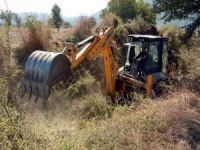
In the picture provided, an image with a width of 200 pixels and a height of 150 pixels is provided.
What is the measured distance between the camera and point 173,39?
2145cm

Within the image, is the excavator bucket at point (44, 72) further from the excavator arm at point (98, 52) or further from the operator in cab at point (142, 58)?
the operator in cab at point (142, 58)

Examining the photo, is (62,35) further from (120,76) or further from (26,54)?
(120,76)

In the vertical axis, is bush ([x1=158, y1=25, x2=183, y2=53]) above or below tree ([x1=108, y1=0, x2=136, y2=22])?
below

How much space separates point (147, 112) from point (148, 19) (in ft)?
65.8

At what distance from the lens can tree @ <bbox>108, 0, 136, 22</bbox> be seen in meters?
26.6

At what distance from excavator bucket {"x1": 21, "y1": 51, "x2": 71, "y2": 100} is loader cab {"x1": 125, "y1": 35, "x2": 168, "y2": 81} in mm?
2334

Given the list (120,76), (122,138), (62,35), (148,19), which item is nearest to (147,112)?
(122,138)

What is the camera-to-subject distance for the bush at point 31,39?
49.5 feet

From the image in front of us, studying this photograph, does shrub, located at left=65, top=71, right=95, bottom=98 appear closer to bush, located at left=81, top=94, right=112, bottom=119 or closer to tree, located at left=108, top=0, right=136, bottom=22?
bush, located at left=81, top=94, right=112, bottom=119

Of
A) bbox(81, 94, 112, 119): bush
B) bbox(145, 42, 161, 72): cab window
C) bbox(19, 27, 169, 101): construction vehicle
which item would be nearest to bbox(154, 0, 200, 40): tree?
bbox(19, 27, 169, 101): construction vehicle

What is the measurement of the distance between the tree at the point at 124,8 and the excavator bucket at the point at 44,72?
16.0 m

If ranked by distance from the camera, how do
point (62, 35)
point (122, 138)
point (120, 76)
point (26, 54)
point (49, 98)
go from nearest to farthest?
point (122, 138) < point (49, 98) < point (120, 76) < point (26, 54) < point (62, 35)

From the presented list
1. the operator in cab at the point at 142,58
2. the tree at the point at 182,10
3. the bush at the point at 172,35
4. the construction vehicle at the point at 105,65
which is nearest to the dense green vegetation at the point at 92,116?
the construction vehicle at the point at 105,65

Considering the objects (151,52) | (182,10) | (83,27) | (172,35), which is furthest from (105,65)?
(172,35)
